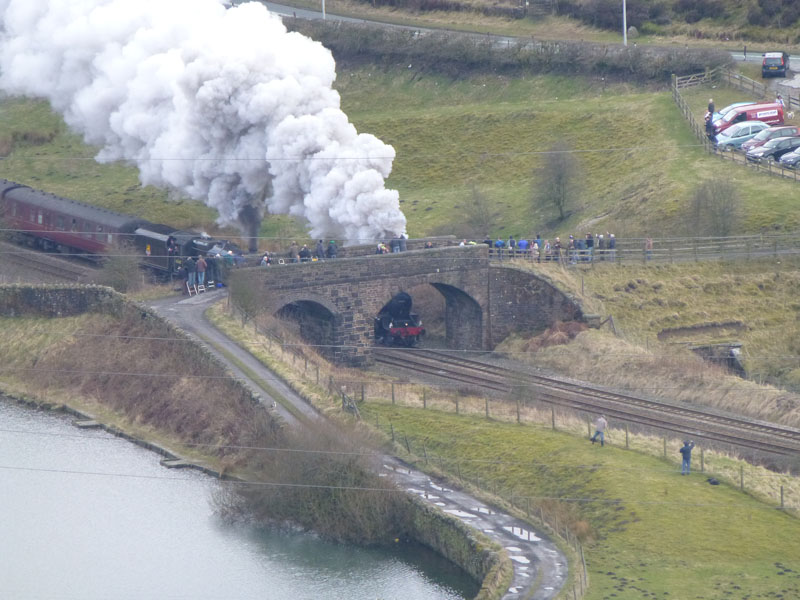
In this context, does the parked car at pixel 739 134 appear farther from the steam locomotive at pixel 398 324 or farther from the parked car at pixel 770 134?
the steam locomotive at pixel 398 324

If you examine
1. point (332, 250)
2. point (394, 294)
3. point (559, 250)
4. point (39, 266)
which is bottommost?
point (394, 294)

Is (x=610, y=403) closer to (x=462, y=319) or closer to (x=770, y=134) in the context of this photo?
(x=462, y=319)

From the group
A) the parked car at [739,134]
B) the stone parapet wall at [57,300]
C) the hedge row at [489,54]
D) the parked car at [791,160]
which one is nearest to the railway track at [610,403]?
the stone parapet wall at [57,300]

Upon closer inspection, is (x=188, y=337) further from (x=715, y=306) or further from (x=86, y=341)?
(x=715, y=306)

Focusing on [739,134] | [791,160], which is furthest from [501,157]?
[791,160]

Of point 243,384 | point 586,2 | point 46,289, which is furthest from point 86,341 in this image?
point 586,2

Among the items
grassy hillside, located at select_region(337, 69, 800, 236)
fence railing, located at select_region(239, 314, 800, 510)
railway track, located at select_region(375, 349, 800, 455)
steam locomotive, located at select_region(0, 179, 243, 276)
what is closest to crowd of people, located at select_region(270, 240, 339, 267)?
steam locomotive, located at select_region(0, 179, 243, 276)
